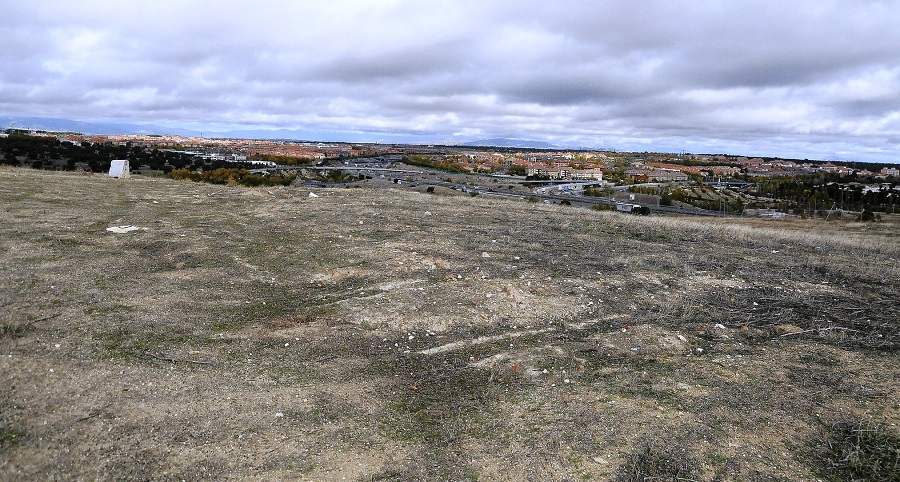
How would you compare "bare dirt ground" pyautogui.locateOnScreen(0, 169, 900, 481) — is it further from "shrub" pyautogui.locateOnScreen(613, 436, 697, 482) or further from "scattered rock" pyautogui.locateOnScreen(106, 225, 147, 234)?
"scattered rock" pyautogui.locateOnScreen(106, 225, 147, 234)

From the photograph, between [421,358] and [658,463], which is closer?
[658,463]

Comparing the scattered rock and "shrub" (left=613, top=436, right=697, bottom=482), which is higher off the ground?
the scattered rock

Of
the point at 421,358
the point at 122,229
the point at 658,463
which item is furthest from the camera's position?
the point at 122,229

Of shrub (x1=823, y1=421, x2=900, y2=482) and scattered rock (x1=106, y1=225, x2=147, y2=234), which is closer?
shrub (x1=823, y1=421, x2=900, y2=482)

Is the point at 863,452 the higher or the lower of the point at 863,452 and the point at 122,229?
the lower

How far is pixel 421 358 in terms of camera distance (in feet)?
18.6

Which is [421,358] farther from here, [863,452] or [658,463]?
[863,452]

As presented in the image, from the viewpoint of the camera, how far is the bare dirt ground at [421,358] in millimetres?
3832

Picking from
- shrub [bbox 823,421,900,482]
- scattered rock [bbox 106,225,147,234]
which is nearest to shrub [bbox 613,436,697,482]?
shrub [bbox 823,421,900,482]

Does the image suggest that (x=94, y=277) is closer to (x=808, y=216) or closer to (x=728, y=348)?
(x=728, y=348)

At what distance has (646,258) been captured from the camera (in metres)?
10.3

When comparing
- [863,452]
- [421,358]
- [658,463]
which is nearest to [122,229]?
[421,358]

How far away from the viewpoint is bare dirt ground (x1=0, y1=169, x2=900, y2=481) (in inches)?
151

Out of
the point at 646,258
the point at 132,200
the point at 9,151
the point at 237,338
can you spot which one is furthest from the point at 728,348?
the point at 9,151
